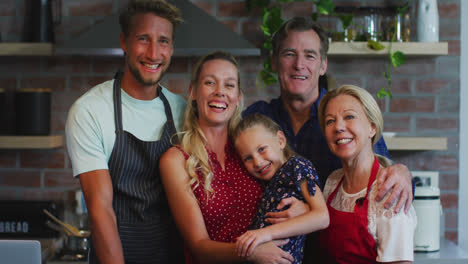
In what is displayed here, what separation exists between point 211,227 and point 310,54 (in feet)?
2.68

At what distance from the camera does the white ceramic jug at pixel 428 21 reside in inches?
97.7

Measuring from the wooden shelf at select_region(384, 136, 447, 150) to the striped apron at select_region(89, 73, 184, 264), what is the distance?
1.43m

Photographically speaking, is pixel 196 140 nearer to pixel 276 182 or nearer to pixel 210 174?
pixel 210 174

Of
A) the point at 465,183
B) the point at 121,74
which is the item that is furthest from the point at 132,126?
the point at 465,183

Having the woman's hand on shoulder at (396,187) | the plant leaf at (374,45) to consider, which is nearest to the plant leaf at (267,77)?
the plant leaf at (374,45)

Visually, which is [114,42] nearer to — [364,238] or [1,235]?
[1,235]

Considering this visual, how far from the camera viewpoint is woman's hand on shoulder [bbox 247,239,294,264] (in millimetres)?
1313

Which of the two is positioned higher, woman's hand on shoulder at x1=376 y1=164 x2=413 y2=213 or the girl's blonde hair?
the girl's blonde hair

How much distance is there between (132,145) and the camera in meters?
1.55

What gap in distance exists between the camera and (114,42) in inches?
84.5

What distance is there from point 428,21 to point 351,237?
1.62m

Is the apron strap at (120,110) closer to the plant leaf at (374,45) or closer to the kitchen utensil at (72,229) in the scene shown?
the kitchen utensil at (72,229)

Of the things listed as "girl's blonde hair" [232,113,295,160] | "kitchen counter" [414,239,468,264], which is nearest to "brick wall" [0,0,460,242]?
"kitchen counter" [414,239,468,264]

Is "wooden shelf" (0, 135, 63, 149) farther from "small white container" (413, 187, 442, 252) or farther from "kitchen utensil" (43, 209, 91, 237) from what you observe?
"small white container" (413, 187, 442, 252)
